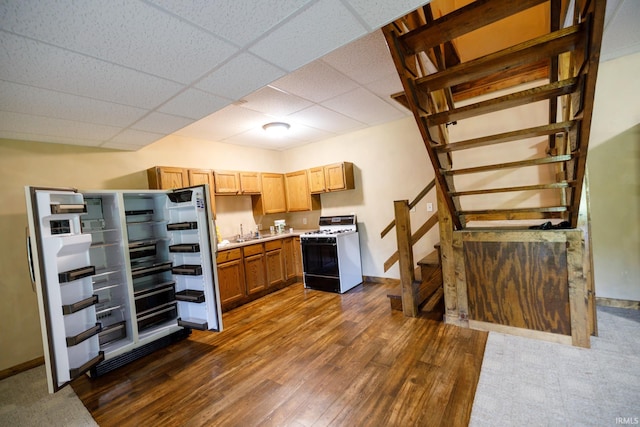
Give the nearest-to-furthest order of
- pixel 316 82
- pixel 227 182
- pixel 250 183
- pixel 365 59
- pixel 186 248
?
pixel 365 59
pixel 316 82
pixel 186 248
pixel 227 182
pixel 250 183

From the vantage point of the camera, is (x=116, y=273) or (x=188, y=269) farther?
(x=188, y=269)

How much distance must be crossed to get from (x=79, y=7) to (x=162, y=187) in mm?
2577

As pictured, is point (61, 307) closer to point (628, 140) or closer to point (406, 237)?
point (406, 237)

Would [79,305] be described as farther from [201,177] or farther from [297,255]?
[297,255]

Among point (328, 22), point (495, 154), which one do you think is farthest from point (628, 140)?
point (328, 22)

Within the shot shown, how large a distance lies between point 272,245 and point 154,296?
6.26 ft

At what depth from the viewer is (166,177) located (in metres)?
3.63

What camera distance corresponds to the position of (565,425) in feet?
5.11

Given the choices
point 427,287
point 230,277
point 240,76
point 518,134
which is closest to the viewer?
point 518,134

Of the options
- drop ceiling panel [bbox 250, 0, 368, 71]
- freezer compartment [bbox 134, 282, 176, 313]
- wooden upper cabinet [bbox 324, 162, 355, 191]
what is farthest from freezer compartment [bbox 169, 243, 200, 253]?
wooden upper cabinet [bbox 324, 162, 355, 191]

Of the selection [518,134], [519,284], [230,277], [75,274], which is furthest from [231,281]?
[518,134]

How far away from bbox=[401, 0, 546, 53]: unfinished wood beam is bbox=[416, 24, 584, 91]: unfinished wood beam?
18 centimetres

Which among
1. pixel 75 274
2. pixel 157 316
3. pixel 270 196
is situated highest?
pixel 270 196

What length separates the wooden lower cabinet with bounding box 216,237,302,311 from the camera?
12.6 feet
